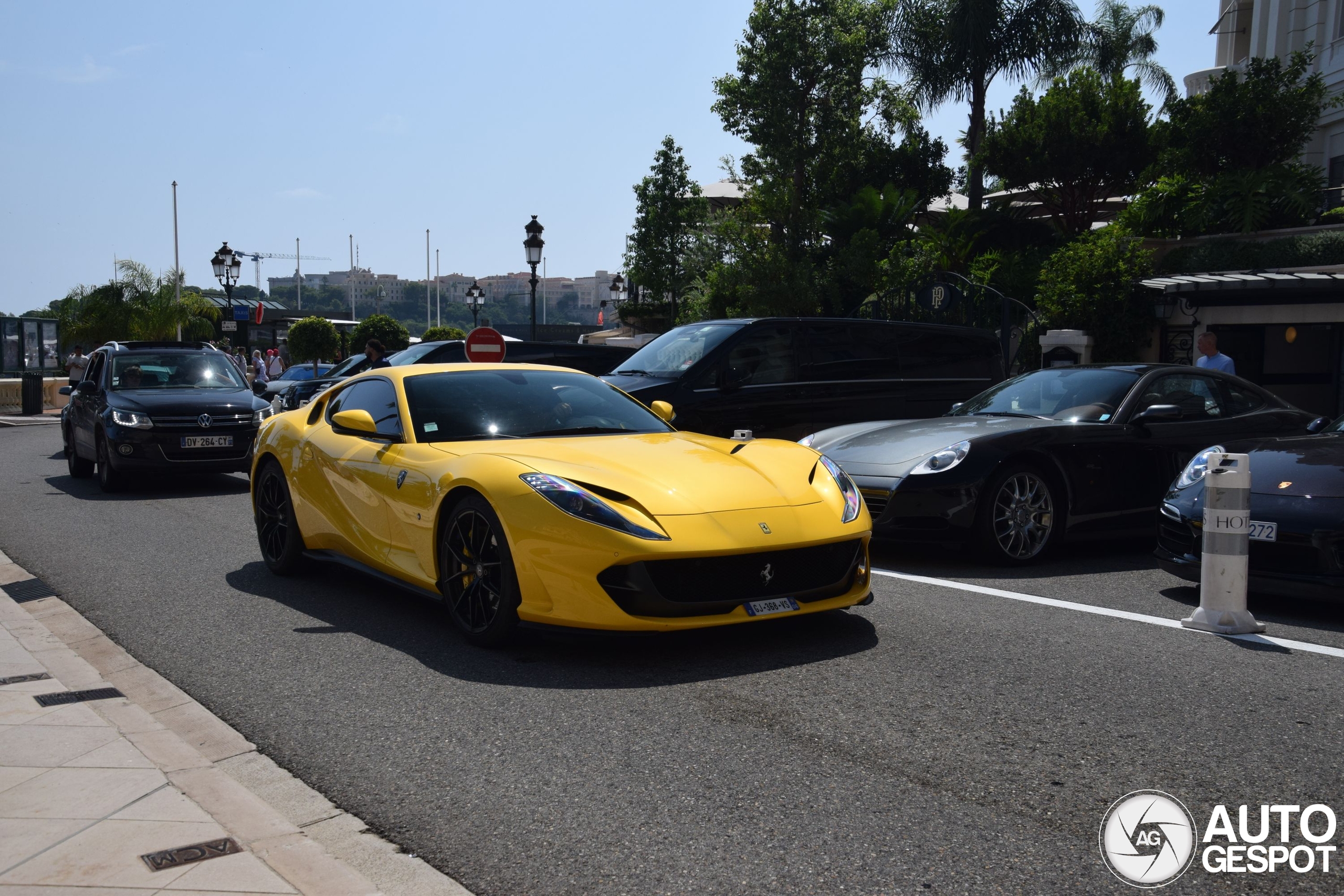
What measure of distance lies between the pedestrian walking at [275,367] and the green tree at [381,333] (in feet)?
49.6

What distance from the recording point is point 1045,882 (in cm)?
298

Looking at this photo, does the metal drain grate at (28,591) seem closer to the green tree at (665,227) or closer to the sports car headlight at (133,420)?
the sports car headlight at (133,420)

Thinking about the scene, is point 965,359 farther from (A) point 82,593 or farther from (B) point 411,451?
(A) point 82,593

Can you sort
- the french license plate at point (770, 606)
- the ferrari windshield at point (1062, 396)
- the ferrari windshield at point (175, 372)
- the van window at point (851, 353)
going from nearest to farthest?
the french license plate at point (770, 606)
the ferrari windshield at point (1062, 396)
the van window at point (851, 353)
the ferrari windshield at point (175, 372)

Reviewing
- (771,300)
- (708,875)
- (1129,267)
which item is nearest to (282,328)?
(771,300)

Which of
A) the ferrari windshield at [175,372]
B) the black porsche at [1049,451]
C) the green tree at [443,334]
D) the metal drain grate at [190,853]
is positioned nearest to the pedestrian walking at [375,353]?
the ferrari windshield at [175,372]

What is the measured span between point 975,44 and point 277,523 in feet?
107

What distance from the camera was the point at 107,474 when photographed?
41.2ft

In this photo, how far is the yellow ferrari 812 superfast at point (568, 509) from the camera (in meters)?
5.00

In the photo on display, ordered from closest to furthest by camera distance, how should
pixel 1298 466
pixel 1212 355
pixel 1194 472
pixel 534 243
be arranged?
pixel 1298 466 → pixel 1194 472 → pixel 1212 355 → pixel 534 243

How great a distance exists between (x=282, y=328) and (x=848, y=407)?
73.1 m

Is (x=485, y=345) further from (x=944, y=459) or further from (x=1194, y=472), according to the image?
(x=1194, y=472)

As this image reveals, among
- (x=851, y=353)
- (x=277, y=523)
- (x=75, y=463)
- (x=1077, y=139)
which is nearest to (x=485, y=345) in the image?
(x=851, y=353)

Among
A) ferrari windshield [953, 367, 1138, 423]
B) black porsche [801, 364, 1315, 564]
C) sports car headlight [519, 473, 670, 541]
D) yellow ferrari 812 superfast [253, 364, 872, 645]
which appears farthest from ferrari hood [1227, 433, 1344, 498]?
sports car headlight [519, 473, 670, 541]
